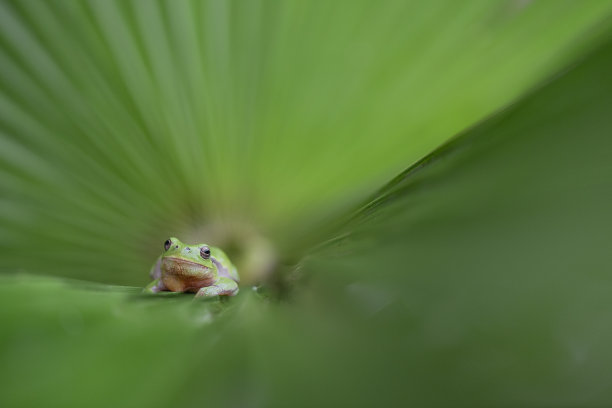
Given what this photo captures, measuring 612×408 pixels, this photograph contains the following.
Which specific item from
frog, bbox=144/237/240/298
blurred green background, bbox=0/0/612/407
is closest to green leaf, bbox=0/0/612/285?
blurred green background, bbox=0/0/612/407

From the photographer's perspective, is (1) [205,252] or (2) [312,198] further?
(1) [205,252]

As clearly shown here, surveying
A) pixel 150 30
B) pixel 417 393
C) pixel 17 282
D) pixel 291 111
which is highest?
pixel 150 30

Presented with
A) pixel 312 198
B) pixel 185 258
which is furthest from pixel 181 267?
pixel 312 198

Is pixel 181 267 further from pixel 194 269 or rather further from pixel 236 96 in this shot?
pixel 236 96

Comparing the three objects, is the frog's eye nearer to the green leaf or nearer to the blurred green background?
the blurred green background

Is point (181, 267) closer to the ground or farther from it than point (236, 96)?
closer to the ground

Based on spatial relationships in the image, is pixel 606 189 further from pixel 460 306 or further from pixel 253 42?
pixel 253 42

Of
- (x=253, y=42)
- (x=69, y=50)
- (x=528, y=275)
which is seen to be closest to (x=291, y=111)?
(x=253, y=42)
